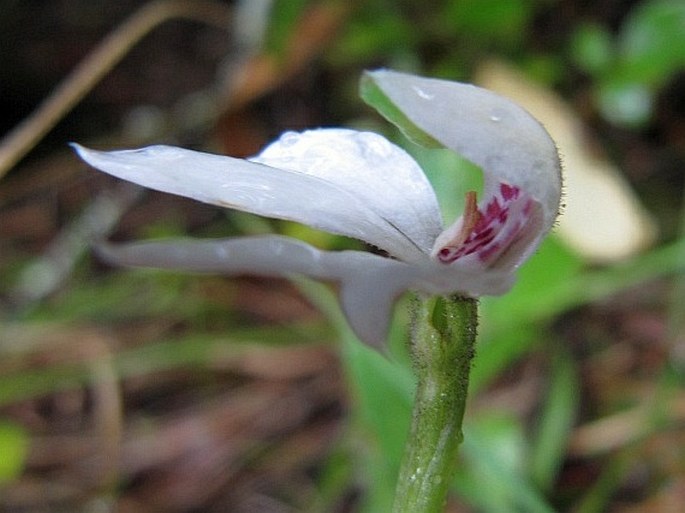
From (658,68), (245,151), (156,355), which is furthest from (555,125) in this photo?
(156,355)

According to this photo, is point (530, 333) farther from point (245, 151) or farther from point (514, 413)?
point (245, 151)

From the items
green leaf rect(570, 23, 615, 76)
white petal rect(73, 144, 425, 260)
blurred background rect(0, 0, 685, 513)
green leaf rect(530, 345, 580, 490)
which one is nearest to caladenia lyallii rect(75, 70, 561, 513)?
white petal rect(73, 144, 425, 260)

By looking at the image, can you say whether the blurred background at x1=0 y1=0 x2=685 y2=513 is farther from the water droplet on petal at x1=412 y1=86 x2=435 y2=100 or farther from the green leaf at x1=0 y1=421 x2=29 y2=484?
the water droplet on petal at x1=412 y1=86 x2=435 y2=100

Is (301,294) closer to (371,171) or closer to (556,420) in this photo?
(556,420)

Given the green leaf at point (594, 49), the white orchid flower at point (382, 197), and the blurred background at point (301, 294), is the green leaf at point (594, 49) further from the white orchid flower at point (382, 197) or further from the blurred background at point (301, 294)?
the white orchid flower at point (382, 197)

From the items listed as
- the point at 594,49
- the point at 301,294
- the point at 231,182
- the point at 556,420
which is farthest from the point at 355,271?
the point at 594,49

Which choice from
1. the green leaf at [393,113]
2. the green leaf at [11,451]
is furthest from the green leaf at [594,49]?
the green leaf at [393,113]
